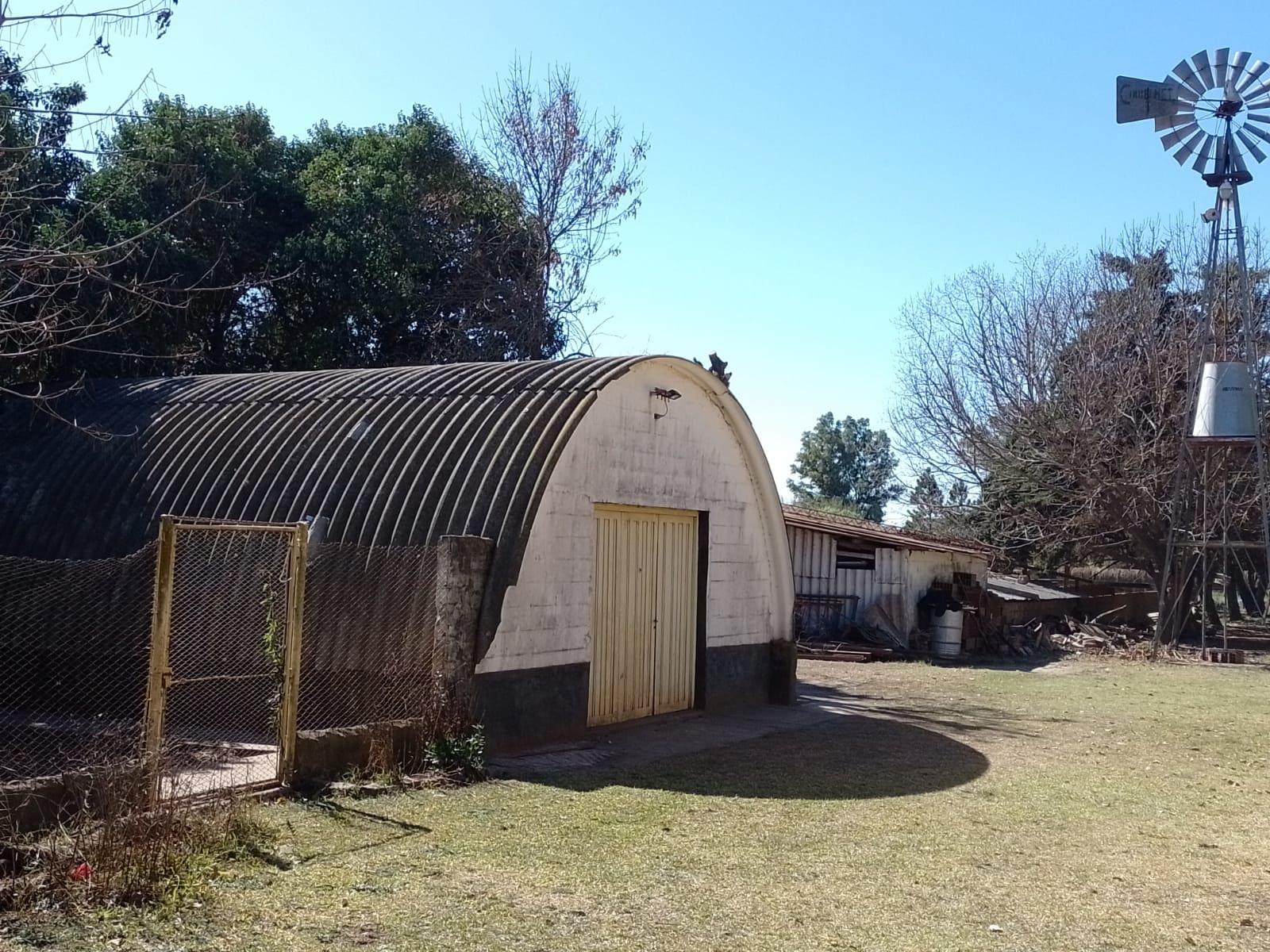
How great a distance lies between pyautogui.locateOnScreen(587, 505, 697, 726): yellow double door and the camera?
13.6 m

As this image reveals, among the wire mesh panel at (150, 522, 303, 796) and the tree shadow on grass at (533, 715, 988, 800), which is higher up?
the wire mesh panel at (150, 522, 303, 796)

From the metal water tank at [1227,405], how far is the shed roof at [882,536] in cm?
541

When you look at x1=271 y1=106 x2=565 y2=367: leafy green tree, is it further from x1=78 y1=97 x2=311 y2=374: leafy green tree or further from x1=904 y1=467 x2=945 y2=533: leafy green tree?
x1=904 y1=467 x2=945 y2=533: leafy green tree

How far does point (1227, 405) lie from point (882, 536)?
23.7 feet

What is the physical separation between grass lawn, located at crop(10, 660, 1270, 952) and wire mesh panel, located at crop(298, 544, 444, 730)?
1.69 m

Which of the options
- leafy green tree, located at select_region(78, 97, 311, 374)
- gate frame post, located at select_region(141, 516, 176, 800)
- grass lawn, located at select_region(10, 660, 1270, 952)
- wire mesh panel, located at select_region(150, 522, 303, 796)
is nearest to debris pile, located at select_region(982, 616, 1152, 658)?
grass lawn, located at select_region(10, 660, 1270, 952)

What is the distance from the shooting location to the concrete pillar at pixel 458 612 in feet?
36.0

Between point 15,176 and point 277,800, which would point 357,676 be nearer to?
point 277,800

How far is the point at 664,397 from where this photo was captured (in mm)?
14352

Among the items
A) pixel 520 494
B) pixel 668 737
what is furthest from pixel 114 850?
pixel 668 737

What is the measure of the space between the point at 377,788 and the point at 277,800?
803mm

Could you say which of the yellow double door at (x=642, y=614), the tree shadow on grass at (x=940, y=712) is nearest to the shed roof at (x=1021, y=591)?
the tree shadow on grass at (x=940, y=712)

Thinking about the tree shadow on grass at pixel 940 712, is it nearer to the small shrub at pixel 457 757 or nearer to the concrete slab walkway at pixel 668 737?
the concrete slab walkway at pixel 668 737

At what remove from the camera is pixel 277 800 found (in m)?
8.77
